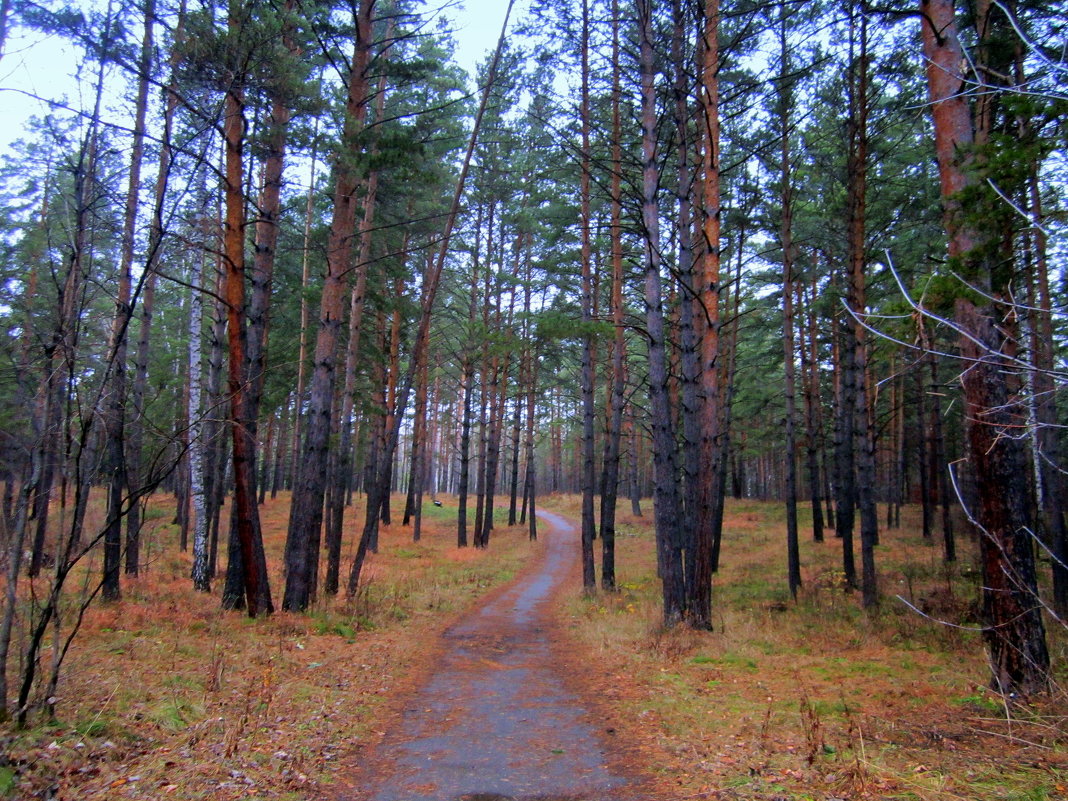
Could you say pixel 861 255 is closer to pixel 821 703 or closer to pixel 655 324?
pixel 655 324

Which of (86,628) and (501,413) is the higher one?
(501,413)

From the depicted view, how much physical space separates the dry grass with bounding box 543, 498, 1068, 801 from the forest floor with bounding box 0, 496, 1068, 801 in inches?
1.1

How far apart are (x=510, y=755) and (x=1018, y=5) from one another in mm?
12251

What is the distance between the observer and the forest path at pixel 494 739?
4.74m

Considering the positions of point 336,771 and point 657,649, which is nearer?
point 336,771

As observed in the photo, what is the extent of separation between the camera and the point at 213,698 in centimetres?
609

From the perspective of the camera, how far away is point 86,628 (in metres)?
8.34

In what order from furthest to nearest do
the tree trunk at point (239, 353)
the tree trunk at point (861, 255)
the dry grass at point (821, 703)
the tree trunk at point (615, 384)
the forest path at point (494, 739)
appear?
the tree trunk at point (615, 384), the tree trunk at point (861, 255), the tree trunk at point (239, 353), the forest path at point (494, 739), the dry grass at point (821, 703)

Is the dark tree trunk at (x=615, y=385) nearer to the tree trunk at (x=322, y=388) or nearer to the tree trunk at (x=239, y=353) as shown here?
the tree trunk at (x=322, y=388)

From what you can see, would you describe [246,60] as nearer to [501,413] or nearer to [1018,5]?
[1018,5]

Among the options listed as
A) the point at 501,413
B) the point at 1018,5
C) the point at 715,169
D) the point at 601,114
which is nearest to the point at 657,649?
the point at 715,169

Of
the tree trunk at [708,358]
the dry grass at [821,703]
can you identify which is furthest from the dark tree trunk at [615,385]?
the tree trunk at [708,358]

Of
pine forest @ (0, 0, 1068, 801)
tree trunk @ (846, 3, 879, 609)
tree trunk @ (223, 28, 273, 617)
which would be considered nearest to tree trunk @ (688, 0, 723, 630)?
pine forest @ (0, 0, 1068, 801)

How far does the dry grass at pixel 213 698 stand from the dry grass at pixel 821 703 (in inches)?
106
